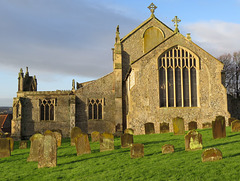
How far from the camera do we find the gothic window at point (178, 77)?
20531 mm

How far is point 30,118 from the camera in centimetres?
2309

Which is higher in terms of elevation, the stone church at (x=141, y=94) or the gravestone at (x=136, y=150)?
the stone church at (x=141, y=94)

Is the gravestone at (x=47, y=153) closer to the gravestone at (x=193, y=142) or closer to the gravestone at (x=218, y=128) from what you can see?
the gravestone at (x=193, y=142)

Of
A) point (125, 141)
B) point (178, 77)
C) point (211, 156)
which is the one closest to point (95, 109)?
point (178, 77)

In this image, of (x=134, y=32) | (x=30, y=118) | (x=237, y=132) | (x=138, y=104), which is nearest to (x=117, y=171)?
(x=237, y=132)

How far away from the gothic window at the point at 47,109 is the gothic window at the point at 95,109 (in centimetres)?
336

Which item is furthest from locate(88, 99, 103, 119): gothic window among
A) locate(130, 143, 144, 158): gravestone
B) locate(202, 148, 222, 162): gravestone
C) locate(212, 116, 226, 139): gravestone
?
locate(202, 148, 222, 162): gravestone

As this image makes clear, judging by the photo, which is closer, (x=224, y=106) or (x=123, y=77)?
(x=224, y=106)

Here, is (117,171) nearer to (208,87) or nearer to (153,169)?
(153,169)

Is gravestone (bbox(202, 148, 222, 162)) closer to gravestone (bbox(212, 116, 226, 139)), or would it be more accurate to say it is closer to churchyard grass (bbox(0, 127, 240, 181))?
churchyard grass (bbox(0, 127, 240, 181))

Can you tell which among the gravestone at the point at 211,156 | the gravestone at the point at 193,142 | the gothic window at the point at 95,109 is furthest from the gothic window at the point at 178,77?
the gravestone at the point at 211,156

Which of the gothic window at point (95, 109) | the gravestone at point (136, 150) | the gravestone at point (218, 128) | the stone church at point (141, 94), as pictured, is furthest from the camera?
the gothic window at point (95, 109)

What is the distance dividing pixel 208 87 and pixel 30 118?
1578 cm

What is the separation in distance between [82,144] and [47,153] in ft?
6.42
